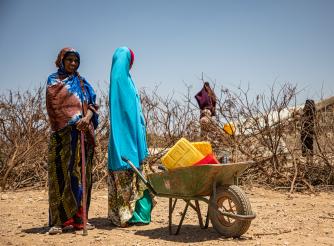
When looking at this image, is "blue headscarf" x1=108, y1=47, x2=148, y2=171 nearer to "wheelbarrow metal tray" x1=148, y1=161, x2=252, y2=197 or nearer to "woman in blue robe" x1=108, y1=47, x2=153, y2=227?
"woman in blue robe" x1=108, y1=47, x2=153, y2=227

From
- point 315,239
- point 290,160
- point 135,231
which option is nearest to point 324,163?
point 290,160

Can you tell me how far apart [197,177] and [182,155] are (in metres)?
0.28

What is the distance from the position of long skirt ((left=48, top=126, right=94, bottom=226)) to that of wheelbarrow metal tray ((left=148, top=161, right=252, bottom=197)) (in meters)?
0.95

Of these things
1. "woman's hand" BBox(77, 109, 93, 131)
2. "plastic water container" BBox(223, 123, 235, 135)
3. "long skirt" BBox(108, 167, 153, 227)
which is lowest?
"long skirt" BBox(108, 167, 153, 227)

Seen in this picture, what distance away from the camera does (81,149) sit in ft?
14.5

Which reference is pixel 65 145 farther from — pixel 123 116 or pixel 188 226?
pixel 188 226

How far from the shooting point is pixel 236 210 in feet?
11.9

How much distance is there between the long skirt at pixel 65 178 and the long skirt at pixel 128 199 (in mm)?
393

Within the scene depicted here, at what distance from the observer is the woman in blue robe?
4594 millimetres

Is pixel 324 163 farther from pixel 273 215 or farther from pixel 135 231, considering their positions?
pixel 135 231

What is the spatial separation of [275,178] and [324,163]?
84 centimetres

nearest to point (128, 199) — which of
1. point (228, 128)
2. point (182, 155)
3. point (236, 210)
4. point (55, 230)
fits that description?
point (55, 230)

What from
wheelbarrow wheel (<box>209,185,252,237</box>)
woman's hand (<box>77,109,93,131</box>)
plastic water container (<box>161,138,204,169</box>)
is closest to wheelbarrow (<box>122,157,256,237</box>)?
wheelbarrow wheel (<box>209,185,252,237</box>)

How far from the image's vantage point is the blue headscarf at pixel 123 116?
4.61m
